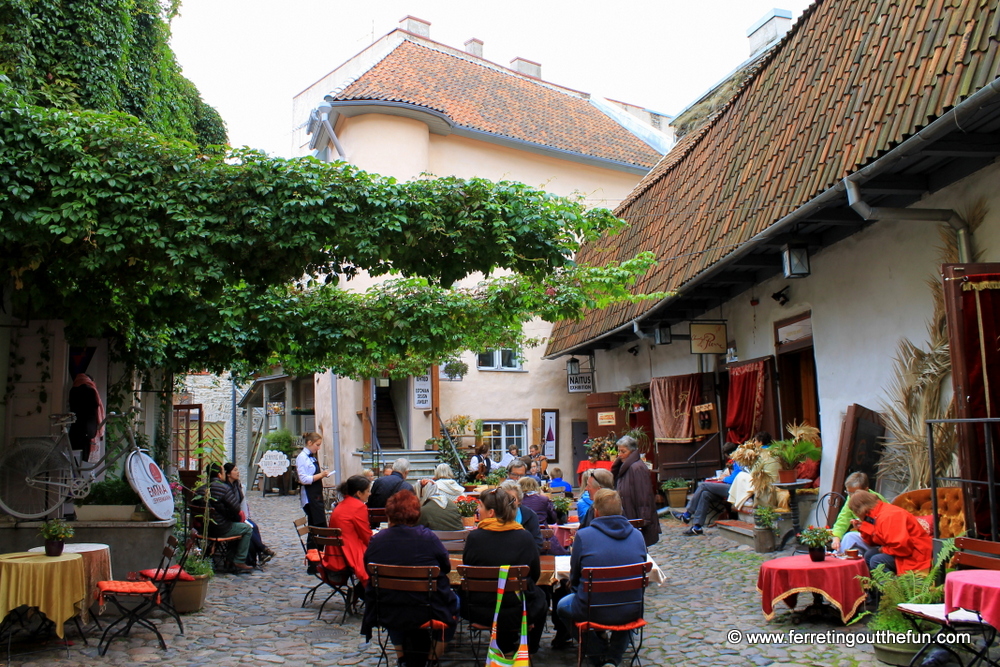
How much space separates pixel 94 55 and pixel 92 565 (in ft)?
18.1

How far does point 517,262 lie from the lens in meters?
7.96

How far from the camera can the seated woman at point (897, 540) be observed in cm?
662

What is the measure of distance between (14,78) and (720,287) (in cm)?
1018

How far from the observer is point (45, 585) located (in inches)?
253

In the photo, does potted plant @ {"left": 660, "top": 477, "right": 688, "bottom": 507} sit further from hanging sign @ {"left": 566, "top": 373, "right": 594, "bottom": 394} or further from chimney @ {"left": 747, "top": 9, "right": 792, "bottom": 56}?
chimney @ {"left": 747, "top": 9, "right": 792, "bottom": 56}

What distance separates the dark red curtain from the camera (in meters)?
12.2

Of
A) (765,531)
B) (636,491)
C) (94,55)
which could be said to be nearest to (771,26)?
(765,531)

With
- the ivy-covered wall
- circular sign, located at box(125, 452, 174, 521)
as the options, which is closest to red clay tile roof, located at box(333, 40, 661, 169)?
the ivy-covered wall

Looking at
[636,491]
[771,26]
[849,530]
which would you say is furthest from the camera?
[771,26]

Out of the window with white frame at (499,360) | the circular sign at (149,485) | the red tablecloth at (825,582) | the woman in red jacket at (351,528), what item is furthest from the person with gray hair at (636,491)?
the window with white frame at (499,360)

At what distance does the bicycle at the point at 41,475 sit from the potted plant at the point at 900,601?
7.16m

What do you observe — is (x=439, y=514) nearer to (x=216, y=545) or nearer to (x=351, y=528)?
(x=351, y=528)

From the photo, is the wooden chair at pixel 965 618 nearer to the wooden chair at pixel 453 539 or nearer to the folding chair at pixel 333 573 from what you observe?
the wooden chair at pixel 453 539

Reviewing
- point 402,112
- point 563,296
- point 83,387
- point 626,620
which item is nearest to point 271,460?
point 83,387
